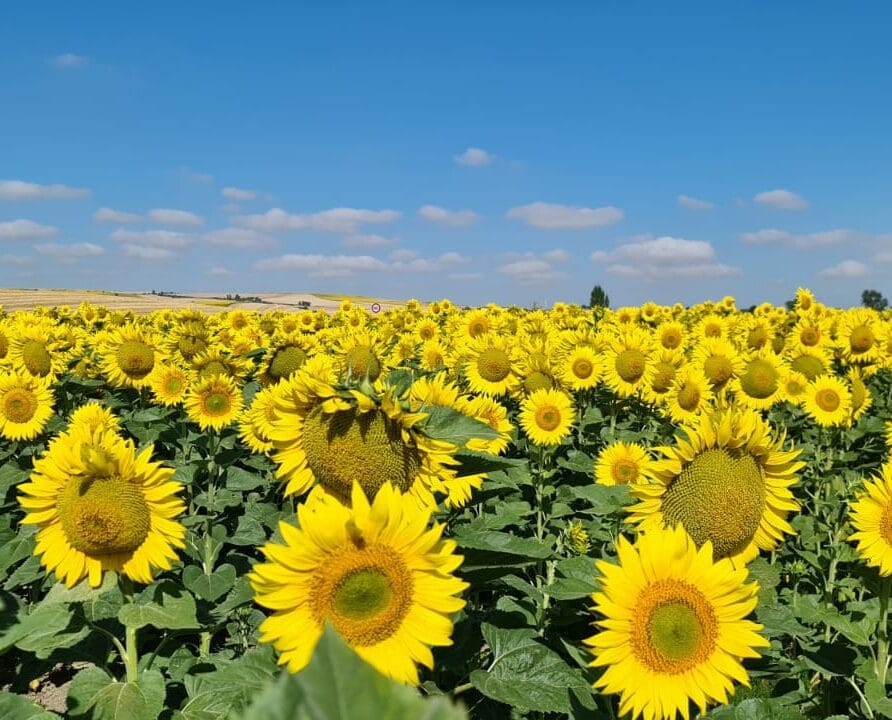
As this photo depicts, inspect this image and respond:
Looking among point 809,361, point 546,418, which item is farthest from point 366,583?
point 809,361

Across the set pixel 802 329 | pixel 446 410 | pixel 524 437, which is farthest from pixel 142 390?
pixel 802 329

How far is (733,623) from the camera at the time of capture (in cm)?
219

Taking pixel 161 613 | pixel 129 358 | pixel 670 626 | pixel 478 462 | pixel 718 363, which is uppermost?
pixel 718 363

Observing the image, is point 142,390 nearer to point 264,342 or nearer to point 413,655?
point 264,342

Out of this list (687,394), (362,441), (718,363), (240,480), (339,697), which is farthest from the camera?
(718,363)

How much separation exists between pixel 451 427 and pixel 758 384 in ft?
21.8

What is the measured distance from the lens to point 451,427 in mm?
2258

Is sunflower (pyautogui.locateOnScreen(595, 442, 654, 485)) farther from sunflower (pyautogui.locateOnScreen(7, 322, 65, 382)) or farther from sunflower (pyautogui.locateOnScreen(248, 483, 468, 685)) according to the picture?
sunflower (pyautogui.locateOnScreen(7, 322, 65, 382))

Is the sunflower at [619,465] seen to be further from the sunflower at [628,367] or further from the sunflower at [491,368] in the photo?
the sunflower at [628,367]

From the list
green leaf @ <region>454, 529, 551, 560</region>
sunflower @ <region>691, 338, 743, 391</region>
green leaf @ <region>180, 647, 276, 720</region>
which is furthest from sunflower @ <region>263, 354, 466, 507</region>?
sunflower @ <region>691, 338, 743, 391</region>

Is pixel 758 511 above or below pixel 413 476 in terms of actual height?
below

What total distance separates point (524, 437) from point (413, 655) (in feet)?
20.0

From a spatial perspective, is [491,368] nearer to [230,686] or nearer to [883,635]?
[883,635]

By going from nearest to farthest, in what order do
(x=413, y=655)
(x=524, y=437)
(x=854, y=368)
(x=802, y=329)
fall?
(x=413, y=655), (x=524, y=437), (x=854, y=368), (x=802, y=329)
